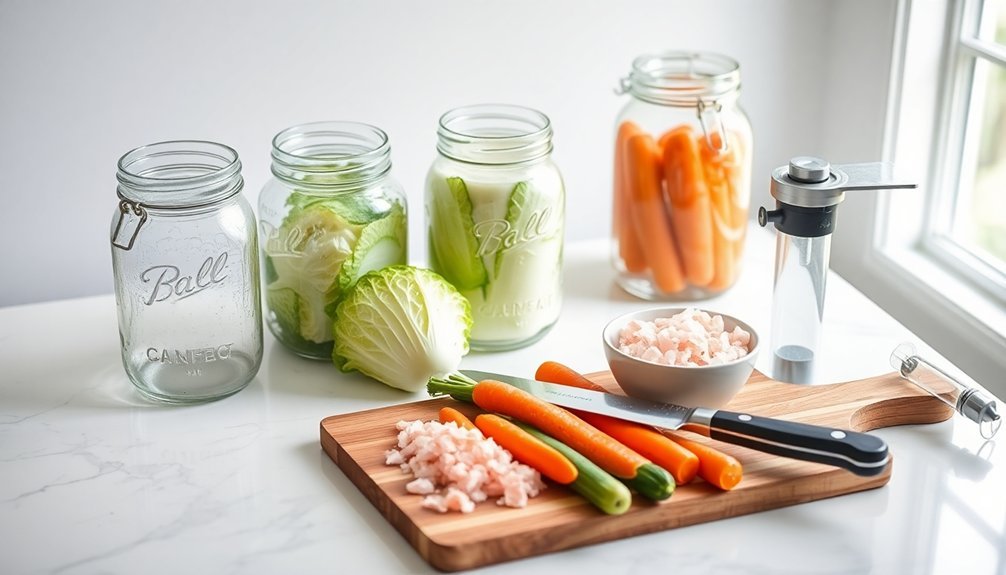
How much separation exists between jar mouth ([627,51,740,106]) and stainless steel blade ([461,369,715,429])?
1.65 feet

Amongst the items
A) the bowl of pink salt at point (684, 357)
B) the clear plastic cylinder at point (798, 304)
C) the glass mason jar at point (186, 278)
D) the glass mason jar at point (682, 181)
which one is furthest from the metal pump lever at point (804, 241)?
the glass mason jar at point (186, 278)

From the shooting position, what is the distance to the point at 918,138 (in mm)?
1797

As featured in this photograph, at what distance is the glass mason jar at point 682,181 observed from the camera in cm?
158

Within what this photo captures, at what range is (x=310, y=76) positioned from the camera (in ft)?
5.63

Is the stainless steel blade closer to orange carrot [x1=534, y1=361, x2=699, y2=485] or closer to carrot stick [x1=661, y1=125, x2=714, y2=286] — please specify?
orange carrot [x1=534, y1=361, x2=699, y2=485]

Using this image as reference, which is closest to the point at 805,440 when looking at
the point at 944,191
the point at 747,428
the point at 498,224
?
the point at 747,428

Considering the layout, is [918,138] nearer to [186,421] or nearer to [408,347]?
[408,347]

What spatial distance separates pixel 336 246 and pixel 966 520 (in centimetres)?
78

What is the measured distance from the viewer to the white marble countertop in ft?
3.56

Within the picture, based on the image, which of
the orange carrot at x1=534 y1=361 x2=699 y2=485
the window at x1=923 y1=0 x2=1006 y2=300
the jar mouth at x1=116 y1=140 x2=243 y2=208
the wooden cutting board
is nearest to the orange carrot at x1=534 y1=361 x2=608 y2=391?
the orange carrot at x1=534 y1=361 x2=699 y2=485

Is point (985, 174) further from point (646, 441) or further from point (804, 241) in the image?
point (646, 441)

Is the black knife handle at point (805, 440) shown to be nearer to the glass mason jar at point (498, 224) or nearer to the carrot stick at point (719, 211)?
the glass mason jar at point (498, 224)

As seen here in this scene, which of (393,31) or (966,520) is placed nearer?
(966,520)

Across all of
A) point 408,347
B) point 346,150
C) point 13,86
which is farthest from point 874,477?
point 13,86
